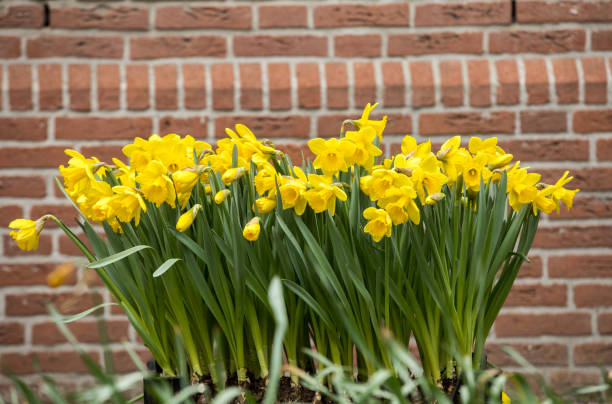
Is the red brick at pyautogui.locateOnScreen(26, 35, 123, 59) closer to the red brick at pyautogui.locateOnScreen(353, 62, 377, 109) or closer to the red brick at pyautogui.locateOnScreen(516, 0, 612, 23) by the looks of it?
the red brick at pyautogui.locateOnScreen(353, 62, 377, 109)

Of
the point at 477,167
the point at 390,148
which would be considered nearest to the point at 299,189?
the point at 477,167

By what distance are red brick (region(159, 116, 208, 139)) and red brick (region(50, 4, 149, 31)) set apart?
307mm

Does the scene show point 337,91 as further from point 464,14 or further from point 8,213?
point 8,213

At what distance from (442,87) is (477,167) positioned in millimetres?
1220

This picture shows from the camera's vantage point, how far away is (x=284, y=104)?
1940mm

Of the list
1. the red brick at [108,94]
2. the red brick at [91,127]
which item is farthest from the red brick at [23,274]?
the red brick at [108,94]

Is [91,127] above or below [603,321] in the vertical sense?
above

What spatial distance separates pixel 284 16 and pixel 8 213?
1045mm

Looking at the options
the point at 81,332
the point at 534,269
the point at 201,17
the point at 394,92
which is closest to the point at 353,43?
the point at 394,92

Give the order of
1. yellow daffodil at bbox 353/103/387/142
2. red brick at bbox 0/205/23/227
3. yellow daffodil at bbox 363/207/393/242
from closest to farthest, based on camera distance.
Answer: yellow daffodil at bbox 363/207/393/242 → yellow daffodil at bbox 353/103/387/142 → red brick at bbox 0/205/23/227

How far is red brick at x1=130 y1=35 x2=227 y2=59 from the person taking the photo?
6.44 feet

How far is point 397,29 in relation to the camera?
78.2 inches

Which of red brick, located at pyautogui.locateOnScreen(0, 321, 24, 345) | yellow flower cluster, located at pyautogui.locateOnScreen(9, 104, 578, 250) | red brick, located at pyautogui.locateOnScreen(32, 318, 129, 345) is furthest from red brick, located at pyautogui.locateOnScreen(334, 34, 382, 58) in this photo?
red brick, located at pyautogui.locateOnScreen(0, 321, 24, 345)

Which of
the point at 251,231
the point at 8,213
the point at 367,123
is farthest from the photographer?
the point at 8,213
